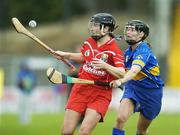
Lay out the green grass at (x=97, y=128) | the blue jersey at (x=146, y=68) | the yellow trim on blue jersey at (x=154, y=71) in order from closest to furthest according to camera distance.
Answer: the blue jersey at (x=146, y=68) < the yellow trim on blue jersey at (x=154, y=71) < the green grass at (x=97, y=128)

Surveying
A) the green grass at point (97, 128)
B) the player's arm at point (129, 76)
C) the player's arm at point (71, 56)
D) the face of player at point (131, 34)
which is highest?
the face of player at point (131, 34)

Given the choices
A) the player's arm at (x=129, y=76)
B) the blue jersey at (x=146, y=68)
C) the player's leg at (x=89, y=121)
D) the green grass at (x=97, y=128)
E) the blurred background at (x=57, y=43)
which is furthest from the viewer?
the blurred background at (x=57, y=43)

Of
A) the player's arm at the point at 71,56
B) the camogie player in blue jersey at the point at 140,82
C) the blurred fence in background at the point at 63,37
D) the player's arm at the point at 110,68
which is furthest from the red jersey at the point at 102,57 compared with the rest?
the blurred fence in background at the point at 63,37

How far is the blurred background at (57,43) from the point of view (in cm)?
3384

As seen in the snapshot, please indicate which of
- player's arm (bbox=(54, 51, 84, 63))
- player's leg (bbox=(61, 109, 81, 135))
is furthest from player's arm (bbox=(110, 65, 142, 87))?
player's arm (bbox=(54, 51, 84, 63))

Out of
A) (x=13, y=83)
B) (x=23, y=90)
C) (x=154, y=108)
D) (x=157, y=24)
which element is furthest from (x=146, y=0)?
(x=154, y=108)

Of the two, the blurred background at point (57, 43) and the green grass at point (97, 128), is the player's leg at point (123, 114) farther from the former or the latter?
the blurred background at point (57, 43)

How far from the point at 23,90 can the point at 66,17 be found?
21.9 metres

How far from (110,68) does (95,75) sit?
0.50 m

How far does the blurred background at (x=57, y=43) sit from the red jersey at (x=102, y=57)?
44.3ft

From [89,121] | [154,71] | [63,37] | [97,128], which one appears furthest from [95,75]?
[63,37]

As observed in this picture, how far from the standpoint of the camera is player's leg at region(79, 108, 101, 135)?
13.1m

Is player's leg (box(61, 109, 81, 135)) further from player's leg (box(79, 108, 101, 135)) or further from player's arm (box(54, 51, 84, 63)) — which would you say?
player's arm (box(54, 51, 84, 63))

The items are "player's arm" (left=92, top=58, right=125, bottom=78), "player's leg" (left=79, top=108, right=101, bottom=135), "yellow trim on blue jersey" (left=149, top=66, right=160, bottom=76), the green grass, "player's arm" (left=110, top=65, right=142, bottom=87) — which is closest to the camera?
"player's arm" (left=110, top=65, right=142, bottom=87)
